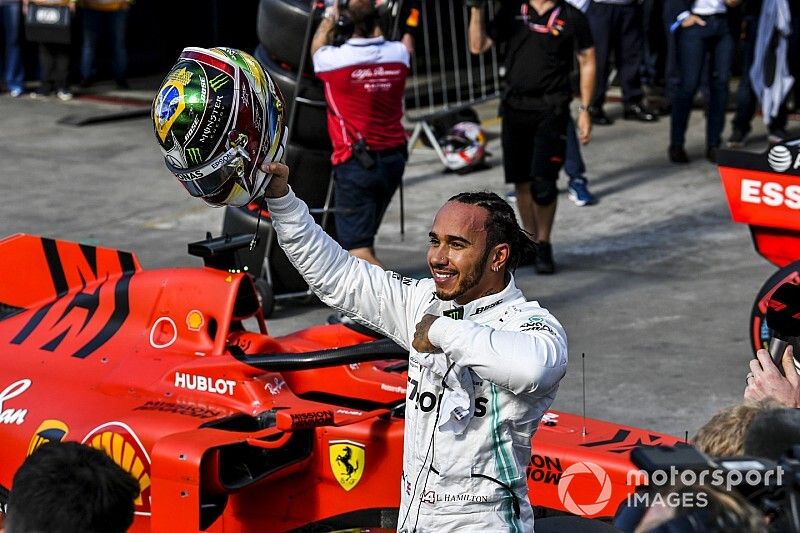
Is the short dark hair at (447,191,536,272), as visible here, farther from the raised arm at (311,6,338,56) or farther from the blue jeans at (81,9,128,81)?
the blue jeans at (81,9,128,81)

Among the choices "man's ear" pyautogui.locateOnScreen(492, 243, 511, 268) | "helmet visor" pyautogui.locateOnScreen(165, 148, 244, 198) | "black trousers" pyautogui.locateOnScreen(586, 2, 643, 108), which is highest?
"helmet visor" pyautogui.locateOnScreen(165, 148, 244, 198)

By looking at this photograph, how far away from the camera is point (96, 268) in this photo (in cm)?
593

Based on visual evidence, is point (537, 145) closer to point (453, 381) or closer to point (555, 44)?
point (555, 44)

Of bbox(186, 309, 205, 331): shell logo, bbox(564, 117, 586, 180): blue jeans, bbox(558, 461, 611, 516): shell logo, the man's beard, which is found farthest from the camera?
bbox(564, 117, 586, 180): blue jeans

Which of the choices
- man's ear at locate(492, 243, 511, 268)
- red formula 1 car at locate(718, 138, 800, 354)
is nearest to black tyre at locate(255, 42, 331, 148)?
red formula 1 car at locate(718, 138, 800, 354)

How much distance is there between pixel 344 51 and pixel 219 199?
3794mm

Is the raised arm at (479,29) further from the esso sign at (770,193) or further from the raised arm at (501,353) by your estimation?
the raised arm at (501,353)

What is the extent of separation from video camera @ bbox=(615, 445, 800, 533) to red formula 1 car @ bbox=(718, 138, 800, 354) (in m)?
4.12

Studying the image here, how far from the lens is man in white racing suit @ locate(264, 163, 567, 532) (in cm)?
359

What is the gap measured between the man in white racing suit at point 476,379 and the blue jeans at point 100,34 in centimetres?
1232

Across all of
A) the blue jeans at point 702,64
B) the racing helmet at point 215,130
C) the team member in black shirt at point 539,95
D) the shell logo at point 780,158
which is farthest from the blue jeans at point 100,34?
the racing helmet at point 215,130

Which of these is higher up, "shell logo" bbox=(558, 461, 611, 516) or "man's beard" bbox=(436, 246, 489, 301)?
"man's beard" bbox=(436, 246, 489, 301)

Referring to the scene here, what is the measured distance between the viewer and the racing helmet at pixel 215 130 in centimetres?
416

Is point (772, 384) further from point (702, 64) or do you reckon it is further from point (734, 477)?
point (702, 64)
